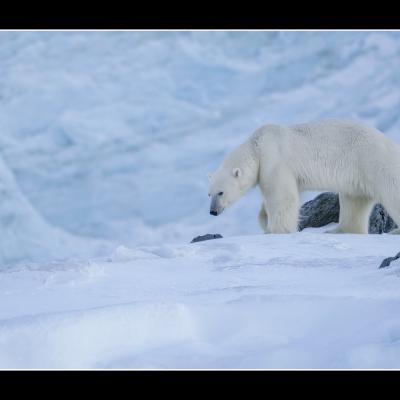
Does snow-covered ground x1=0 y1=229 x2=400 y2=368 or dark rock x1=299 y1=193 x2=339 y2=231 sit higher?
dark rock x1=299 y1=193 x2=339 y2=231

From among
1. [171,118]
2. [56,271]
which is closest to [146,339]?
[56,271]

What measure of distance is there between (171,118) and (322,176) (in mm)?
14461

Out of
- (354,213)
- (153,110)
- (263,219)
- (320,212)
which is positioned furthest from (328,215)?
(153,110)

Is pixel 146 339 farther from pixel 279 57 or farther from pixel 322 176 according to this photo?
pixel 279 57

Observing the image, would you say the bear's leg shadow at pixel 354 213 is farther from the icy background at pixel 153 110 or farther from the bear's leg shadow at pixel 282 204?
the icy background at pixel 153 110

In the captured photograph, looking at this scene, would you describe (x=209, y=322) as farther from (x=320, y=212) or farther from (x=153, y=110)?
(x=153, y=110)

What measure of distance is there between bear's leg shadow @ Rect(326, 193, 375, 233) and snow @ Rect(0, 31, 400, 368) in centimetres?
129

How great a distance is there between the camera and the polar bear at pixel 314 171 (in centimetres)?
677

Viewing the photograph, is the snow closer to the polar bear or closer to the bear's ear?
the polar bear

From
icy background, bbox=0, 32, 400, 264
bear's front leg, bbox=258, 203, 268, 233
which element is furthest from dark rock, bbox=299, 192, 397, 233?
icy background, bbox=0, 32, 400, 264

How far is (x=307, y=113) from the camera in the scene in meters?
21.0

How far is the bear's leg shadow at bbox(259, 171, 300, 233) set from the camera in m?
6.88

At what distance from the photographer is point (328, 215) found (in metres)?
8.20

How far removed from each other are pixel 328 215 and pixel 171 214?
1010cm
